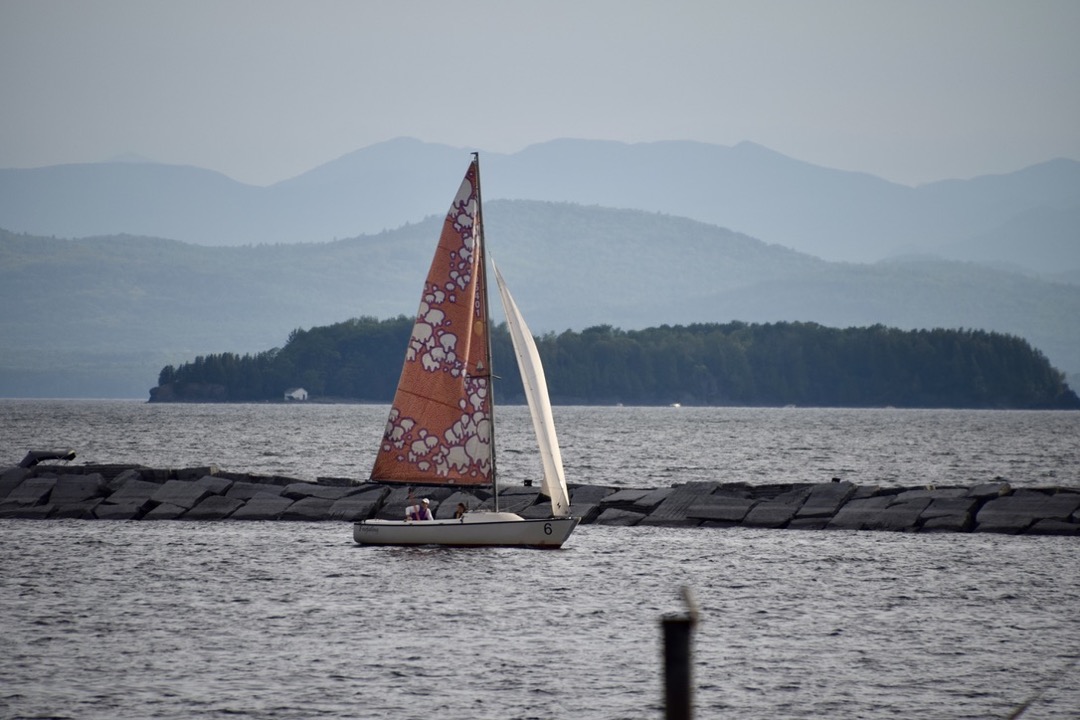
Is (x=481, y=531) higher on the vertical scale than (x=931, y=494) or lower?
lower

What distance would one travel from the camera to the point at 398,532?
46.7m

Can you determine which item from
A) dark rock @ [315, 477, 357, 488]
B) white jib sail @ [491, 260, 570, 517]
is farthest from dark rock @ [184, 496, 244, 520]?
white jib sail @ [491, 260, 570, 517]

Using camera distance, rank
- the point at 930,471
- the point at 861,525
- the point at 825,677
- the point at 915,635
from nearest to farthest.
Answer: the point at 825,677 < the point at 915,635 < the point at 861,525 < the point at 930,471

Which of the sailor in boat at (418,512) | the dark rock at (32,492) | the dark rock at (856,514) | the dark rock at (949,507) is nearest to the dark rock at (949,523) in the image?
the dark rock at (949,507)

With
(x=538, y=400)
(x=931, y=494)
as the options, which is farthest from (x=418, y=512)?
(x=931, y=494)

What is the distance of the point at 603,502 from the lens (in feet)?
195

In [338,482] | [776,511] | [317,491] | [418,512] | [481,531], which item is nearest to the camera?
[481,531]

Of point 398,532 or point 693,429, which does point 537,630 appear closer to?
point 398,532

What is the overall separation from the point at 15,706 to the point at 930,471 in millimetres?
78938

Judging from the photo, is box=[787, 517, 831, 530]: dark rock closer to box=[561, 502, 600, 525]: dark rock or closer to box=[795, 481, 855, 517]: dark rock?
box=[795, 481, 855, 517]: dark rock

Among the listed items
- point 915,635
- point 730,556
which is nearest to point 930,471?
point 730,556

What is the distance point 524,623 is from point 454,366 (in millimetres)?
13146

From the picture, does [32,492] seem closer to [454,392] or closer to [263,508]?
[263,508]

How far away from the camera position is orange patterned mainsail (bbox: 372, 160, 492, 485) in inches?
1850
